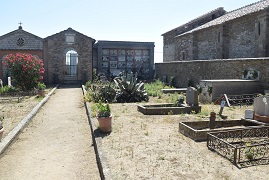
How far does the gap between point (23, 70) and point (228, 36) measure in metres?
14.7

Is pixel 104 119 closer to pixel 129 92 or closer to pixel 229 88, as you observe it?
pixel 129 92

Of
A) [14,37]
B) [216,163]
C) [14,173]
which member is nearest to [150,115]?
[216,163]

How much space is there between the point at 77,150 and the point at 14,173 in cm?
165

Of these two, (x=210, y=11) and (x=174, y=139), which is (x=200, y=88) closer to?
(x=174, y=139)

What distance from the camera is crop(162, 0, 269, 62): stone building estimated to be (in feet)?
54.1

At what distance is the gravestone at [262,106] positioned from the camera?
8.12 m

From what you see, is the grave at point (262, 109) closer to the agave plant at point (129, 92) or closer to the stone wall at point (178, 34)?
the agave plant at point (129, 92)

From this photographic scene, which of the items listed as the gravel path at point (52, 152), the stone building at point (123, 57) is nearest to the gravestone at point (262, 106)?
the gravel path at point (52, 152)

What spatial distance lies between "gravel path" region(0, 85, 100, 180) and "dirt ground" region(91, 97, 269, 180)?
56cm

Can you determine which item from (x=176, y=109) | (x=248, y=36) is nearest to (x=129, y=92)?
(x=176, y=109)

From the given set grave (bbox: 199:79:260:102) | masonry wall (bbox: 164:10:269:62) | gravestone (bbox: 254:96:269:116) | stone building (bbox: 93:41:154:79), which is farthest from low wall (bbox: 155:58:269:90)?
gravestone (bbox: 254:96:269:116)

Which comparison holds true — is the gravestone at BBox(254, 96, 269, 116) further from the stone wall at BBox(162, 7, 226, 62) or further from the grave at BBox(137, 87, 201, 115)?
the stone wall at BBox(162, 7, 226, 62)

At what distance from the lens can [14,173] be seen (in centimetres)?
516

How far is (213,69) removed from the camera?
16.6 m
